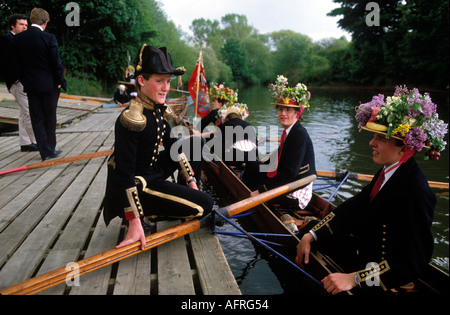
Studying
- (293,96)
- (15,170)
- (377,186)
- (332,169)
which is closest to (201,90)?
(332,169)

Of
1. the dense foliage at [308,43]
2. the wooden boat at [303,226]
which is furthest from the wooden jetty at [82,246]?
the dense foliage at [308,43]

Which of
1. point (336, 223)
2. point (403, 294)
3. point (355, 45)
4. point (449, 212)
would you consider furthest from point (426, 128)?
point (355, 45)

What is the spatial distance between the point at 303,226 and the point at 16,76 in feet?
16.5

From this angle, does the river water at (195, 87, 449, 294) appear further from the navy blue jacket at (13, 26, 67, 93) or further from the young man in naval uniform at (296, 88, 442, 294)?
the navy blue jacket at (13, 26, 67, 93)

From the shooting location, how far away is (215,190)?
20.8ft

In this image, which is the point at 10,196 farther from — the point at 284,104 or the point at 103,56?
the point at 103,56

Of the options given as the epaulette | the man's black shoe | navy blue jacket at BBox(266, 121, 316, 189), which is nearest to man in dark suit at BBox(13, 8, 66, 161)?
the man's black shoe

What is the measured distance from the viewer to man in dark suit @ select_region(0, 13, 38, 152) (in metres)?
4.54

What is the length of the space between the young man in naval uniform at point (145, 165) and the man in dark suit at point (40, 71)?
302 cm

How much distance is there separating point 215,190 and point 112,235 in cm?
367

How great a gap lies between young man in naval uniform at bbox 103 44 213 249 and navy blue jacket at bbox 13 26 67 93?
3.03m

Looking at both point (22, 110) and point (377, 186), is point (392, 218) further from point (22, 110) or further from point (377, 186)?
point (22, 110)

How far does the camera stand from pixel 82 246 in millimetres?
2570

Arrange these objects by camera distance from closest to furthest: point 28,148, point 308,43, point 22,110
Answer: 1. point 22,110
2. point 28,148
3. point 308,43
